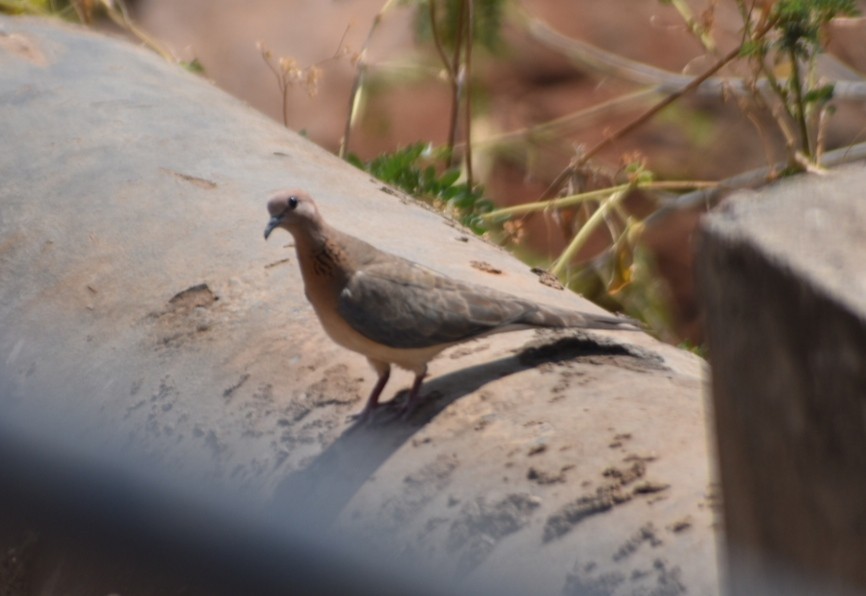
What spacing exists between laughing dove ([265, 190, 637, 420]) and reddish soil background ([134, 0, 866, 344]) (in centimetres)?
473

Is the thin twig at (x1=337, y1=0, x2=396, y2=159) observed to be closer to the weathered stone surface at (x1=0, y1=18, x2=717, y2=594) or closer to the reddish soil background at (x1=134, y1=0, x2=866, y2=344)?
the weathered stone surface at (x1=0, y1=18, x2=717, y2=594)

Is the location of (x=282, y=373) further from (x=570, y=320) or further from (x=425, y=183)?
(x=425, y=183)

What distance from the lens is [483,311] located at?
8.30 feet

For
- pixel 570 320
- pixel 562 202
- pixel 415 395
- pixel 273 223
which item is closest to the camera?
pixel 415 395

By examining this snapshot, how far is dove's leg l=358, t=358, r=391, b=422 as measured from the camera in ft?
7.27

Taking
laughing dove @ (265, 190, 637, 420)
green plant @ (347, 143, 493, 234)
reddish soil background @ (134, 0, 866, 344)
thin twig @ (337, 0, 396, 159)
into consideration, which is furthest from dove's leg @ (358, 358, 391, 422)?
reddish soil background @ (134, 0, 866, 344)

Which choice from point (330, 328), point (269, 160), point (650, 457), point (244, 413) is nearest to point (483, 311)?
point (330, 328)

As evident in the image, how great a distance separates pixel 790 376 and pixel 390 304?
1.51 meters

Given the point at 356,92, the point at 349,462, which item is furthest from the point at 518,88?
the point at 349,462

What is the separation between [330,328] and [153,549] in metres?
1.28

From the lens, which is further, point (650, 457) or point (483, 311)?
point (483, 311)

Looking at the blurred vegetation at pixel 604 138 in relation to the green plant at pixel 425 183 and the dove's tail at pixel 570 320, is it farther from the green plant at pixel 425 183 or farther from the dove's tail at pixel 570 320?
the dove's tail at pixel 570 320

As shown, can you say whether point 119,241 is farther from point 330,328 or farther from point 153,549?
point 153,549

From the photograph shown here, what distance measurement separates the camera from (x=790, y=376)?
3.83 feet
